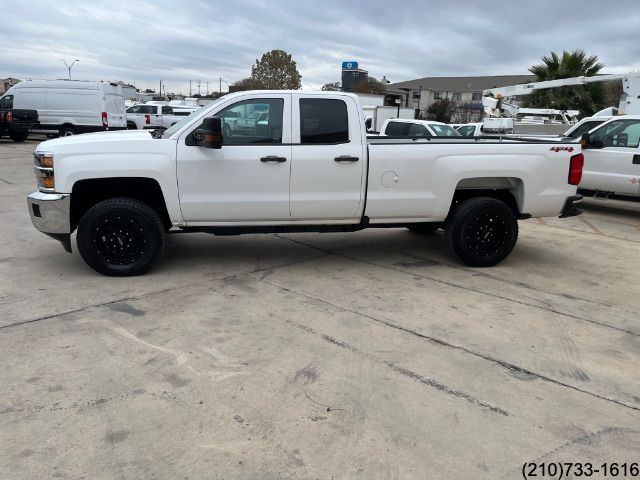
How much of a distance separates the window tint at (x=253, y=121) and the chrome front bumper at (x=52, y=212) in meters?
1.70

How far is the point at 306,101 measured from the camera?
557 centimetres

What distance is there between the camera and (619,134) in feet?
32.4

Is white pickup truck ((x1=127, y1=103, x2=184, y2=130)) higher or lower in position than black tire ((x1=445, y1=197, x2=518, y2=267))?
higher

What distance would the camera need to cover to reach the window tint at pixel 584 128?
35.1ft

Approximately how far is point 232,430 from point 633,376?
2822 mm

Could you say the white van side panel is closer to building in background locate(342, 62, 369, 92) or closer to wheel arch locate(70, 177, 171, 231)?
wheel arch locate(70, 177, 171, 231)

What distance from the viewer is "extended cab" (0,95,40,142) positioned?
20812mm

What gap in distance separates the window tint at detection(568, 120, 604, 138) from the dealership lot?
5486 mm

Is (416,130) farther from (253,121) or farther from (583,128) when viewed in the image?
(253,121)

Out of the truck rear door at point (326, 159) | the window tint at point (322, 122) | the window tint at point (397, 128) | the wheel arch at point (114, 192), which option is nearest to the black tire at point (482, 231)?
the truck rear door at point (326, 159)

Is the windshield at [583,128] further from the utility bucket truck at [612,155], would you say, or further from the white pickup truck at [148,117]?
the white pickup truck at [148,117]

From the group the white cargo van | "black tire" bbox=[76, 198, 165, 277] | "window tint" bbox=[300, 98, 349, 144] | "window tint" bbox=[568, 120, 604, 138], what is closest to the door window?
"window tint" bbox=[568, 120, 604, 138]

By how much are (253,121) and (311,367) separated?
2868 millimetres

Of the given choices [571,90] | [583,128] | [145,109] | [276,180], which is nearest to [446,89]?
[571,90]
